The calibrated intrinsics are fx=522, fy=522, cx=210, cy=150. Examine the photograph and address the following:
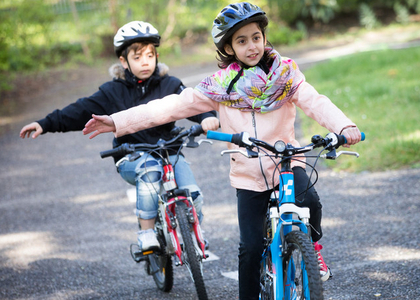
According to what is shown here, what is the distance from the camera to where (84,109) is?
13.9 ft

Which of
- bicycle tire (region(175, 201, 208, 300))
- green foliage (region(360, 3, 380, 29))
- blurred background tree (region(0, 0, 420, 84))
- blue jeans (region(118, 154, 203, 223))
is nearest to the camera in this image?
bicycle tire (region(175, 201, 208, 300))

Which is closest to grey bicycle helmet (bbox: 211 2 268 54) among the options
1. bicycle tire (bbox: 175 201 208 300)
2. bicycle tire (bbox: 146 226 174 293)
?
bicycle tire (bbox: 175 201 208 300)

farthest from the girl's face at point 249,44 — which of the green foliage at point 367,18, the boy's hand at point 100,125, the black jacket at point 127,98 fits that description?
the green foliage at point 367,18

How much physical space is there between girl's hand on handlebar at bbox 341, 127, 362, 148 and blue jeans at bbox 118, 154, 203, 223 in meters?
1.51

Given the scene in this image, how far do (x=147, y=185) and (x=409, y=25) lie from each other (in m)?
18.8

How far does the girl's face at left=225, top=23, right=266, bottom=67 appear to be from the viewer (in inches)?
125

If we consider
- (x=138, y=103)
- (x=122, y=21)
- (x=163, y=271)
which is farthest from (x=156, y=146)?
(x=122, y=21)

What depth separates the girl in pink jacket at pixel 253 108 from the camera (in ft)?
10.3

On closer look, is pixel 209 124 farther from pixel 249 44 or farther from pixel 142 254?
pixel 142 254

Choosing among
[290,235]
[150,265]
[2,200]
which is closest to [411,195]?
[150,265]

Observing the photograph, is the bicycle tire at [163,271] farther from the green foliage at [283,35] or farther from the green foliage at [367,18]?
the green foliage at [367,18]

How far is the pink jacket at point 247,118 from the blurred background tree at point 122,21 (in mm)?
11254

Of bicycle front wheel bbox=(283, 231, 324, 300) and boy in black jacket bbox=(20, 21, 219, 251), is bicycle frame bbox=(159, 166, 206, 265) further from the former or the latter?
bicycle front wheel bbox=(283, 231, 324, 300)

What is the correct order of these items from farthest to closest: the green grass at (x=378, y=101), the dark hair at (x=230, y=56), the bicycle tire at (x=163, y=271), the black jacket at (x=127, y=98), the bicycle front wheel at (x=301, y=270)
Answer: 1. the green grass at (x=378, y=101)
2. the black jacket at (x=127, y=98)
3. the bicycle tire at (x=163, y=271)
4. the dark hair at (x=230, y=56)
5. the bicycle front wheel at (x=301, y=270)
